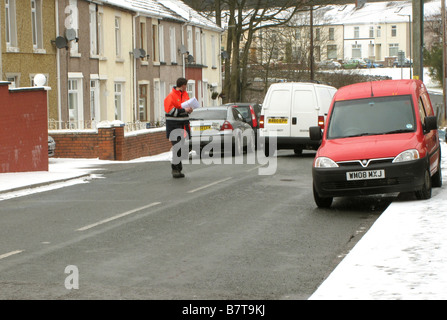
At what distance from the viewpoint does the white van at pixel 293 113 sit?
24.7 m

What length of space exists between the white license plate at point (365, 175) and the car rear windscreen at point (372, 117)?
1.20 metres

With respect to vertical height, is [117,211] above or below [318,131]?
below

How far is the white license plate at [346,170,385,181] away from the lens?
41.5 feet

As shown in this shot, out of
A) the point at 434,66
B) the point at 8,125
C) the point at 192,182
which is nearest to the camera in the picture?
the point at 192,182

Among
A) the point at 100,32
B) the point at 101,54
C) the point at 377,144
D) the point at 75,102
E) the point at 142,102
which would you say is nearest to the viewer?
the point at 377,144

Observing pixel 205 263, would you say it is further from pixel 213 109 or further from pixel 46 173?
pixel 213 109

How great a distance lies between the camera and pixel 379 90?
1442cm

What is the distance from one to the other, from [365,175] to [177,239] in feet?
11.8

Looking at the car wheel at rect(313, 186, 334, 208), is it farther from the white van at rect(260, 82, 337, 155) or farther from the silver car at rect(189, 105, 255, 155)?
the silver car at rect(189, 105, 255, 155)

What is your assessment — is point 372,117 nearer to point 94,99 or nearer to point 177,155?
point 177,155

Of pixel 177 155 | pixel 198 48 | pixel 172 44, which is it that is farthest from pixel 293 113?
pixel 198 48

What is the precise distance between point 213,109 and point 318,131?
12776mm
